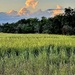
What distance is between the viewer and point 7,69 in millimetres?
5227

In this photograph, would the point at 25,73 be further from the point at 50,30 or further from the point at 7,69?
the point at 50,30

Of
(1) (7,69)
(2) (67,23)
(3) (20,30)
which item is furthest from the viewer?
(3) (20,30)

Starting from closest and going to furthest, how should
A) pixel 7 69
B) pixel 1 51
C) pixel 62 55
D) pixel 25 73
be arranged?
pixel 25 73 → pixel 7 69 → pixel 62 55 → pixel 1 51

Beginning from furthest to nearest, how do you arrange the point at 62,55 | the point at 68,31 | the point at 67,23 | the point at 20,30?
the point at 20,30 → the point at 67,23 → the point at 68,31 → the point at 62,55

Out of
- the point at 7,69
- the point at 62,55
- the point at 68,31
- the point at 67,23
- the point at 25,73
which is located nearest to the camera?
the point at 25,73

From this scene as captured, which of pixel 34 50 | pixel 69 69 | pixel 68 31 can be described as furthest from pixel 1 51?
pixel 68 31

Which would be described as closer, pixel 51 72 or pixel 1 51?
pixel 51 72

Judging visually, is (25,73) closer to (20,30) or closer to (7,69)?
(7,69)

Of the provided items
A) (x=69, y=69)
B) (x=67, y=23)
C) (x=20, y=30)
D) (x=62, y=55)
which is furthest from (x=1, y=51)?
(x=20, y=30)

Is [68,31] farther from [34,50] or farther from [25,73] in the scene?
A: [25,73]

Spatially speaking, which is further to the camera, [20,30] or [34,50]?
[20,30]

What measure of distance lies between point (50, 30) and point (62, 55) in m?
36.6

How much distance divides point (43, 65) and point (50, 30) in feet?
125

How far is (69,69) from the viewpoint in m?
5.25
